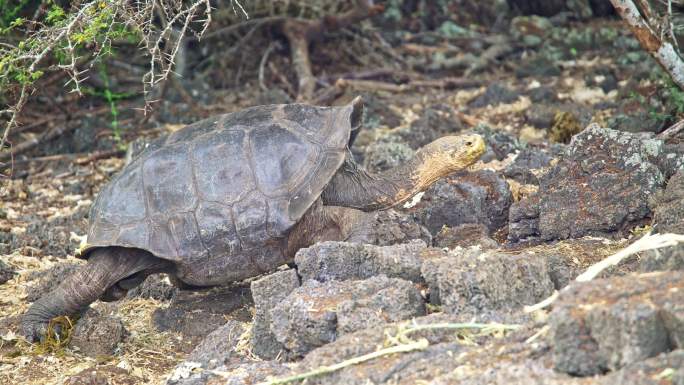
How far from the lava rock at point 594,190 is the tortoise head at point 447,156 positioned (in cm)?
38

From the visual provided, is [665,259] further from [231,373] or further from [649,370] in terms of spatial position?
[231,373]

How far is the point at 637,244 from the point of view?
3.21 metres

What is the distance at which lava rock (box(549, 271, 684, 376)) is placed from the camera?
8.57 ft

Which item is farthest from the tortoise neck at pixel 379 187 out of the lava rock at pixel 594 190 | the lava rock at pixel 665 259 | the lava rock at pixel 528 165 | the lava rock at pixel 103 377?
the lava rock at pixel 665 259

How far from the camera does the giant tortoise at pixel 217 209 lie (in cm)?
462

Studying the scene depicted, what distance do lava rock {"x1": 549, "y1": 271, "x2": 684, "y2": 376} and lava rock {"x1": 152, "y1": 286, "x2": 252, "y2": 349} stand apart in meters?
2.28

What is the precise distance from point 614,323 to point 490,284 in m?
0.77

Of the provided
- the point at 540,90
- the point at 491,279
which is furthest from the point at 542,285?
the point at 540,90

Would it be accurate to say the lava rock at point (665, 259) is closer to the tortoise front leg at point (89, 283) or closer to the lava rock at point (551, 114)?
the tortoise front leg at point (89, 283)

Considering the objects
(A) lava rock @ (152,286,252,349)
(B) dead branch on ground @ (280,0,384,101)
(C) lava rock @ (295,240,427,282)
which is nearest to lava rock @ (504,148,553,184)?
(A) lava rock @ (152,286,252,349)

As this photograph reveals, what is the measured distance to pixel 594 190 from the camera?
489cm

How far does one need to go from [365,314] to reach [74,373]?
1.54 meters

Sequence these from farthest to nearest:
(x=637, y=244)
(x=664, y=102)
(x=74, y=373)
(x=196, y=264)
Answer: (x=664, y=102)
(x=196, y=264)
(x=74, y=373)
(x=637, y=244)

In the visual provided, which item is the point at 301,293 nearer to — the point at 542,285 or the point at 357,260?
the point at 357,260
